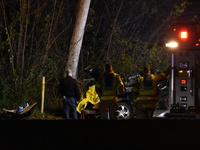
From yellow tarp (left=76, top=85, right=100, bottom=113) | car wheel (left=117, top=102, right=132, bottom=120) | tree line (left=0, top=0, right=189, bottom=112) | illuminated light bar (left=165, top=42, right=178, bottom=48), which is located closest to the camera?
illuminated light bar (left=165, top=42, right=178, bottom=48)

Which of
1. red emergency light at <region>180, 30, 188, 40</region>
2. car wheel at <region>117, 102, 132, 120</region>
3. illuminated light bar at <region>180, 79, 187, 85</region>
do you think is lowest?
car wheel at <region>117, 102, 132, 120</region>

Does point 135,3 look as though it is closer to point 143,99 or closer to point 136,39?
point 136,39

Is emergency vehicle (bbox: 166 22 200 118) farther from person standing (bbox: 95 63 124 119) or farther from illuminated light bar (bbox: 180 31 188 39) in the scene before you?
person standing (bbox: 95 63 124 119)

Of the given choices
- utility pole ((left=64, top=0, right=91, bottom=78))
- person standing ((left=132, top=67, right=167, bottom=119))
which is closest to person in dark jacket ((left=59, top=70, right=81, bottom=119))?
person standing ((left=132, top=67, right=167, bottom=119))

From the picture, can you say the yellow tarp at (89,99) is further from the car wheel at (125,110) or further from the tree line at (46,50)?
the tree line at (46,50)

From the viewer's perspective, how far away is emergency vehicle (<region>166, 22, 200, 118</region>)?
13.3 m

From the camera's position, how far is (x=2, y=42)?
1928 centimetres

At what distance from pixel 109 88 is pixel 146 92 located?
0.79 metres

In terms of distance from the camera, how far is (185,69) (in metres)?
13.4

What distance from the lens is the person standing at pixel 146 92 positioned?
475 inches

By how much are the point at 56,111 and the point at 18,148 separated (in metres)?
11.9

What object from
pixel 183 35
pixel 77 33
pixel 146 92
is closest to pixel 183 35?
pixel 183 35

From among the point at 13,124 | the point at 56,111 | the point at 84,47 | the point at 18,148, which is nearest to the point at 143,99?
the point at 13,124

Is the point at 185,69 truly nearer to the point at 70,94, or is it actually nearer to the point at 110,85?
the point at 110,85
